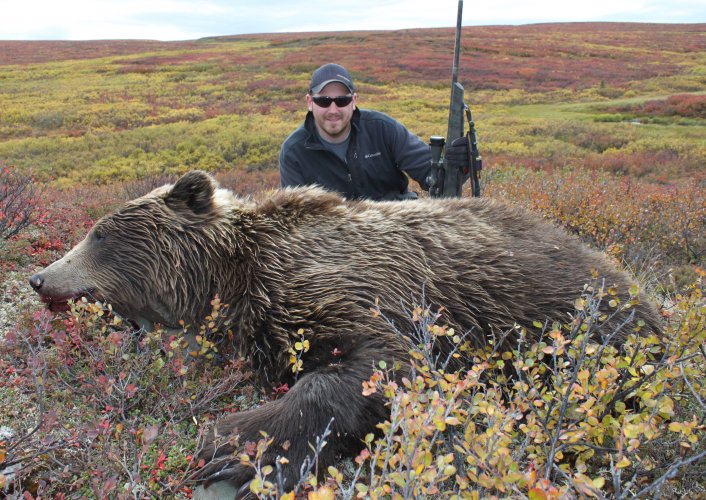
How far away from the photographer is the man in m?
7.04

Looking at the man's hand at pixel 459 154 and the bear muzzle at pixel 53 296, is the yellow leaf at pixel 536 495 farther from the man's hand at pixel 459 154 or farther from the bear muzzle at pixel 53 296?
the man's hand at pixel 459 154

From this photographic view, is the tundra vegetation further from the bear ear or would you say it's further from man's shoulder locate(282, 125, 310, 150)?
man's shoulder locate(282, 125, 310, 150)

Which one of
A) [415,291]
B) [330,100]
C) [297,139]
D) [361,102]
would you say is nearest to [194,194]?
[415,291]

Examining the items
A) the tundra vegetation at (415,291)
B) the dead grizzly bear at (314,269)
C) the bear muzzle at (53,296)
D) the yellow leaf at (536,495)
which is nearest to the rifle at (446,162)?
the tundra vegetation at (415,291)

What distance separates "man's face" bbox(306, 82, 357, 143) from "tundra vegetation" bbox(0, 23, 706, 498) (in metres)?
3.42

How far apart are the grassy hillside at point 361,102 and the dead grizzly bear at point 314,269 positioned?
44.7 ft

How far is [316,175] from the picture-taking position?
7.16 meters

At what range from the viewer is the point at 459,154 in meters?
6.45

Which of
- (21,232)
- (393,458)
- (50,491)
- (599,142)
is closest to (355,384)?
(393,458)

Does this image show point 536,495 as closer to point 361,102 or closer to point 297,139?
point 297,139

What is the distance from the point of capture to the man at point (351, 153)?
277 inches

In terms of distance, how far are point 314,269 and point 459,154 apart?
3.18m

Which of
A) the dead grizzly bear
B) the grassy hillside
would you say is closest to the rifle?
the dead grizzly bear

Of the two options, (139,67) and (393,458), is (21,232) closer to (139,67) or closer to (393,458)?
(393,458)
